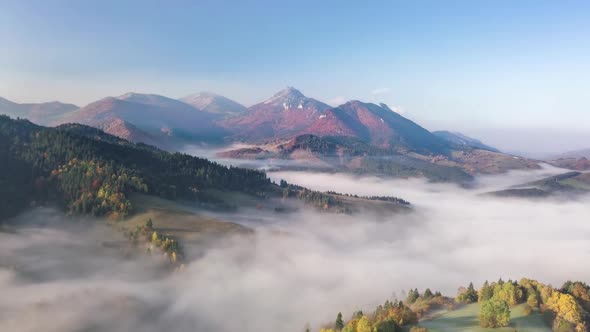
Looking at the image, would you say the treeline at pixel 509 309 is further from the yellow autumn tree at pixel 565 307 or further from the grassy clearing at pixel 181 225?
the grassy clearing at pixel 181 225

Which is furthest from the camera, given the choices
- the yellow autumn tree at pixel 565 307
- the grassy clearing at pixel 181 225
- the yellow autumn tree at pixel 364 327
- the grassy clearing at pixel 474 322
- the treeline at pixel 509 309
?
the grassy clearing at pixel 181 225

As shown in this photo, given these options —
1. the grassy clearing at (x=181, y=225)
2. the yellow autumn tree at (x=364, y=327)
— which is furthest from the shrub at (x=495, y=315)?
the grassy clearing at (x=181, y=225)

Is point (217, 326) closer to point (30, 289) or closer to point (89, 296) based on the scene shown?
point (89, 296)

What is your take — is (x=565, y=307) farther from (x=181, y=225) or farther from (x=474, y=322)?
(x=181, y=225)

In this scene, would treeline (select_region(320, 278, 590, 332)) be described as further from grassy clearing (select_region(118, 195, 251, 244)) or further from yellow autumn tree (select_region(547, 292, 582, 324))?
grassy clearing (select_region(118, 195, 251, 244))

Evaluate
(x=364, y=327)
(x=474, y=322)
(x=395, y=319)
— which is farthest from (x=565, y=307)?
(x=364, y=327)

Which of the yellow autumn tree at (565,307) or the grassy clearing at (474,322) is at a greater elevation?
the yellow autumn tree at (565,307)

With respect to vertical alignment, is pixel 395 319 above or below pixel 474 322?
above

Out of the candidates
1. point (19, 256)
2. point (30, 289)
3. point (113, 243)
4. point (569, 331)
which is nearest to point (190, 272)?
point (113, 243)
